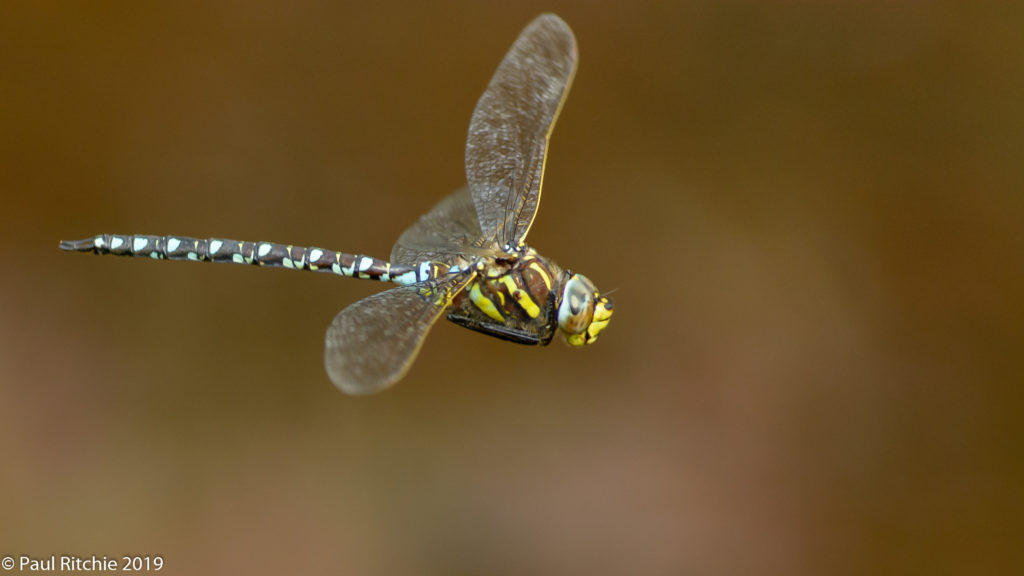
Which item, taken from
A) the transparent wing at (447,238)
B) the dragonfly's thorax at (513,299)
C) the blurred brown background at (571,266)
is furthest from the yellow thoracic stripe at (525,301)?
the blurred brown background at (571,266)

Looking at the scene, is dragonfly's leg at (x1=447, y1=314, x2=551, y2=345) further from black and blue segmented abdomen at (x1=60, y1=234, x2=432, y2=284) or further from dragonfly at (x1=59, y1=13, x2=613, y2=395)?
black and blue segmented abdomen at (x1=60, y1=234, x2=432, y2=284)

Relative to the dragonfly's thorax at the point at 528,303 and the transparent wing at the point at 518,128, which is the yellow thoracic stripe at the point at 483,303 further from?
the transparent wing at the point at 518,128

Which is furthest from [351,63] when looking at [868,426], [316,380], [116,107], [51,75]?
[868,426]

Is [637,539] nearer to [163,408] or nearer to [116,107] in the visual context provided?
[163,408]

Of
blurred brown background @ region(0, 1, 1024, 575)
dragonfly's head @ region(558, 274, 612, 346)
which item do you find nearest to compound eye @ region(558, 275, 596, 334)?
dragonfly's head @ region(558, 274, 612, 346)

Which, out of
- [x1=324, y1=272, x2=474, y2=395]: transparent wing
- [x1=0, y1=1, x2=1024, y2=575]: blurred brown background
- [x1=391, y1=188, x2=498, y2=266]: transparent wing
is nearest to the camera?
[x1=324, y1=272, x2=474, y2=395]: transparent wing

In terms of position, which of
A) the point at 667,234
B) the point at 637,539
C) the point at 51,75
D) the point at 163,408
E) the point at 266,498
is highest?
the point at 51,75
